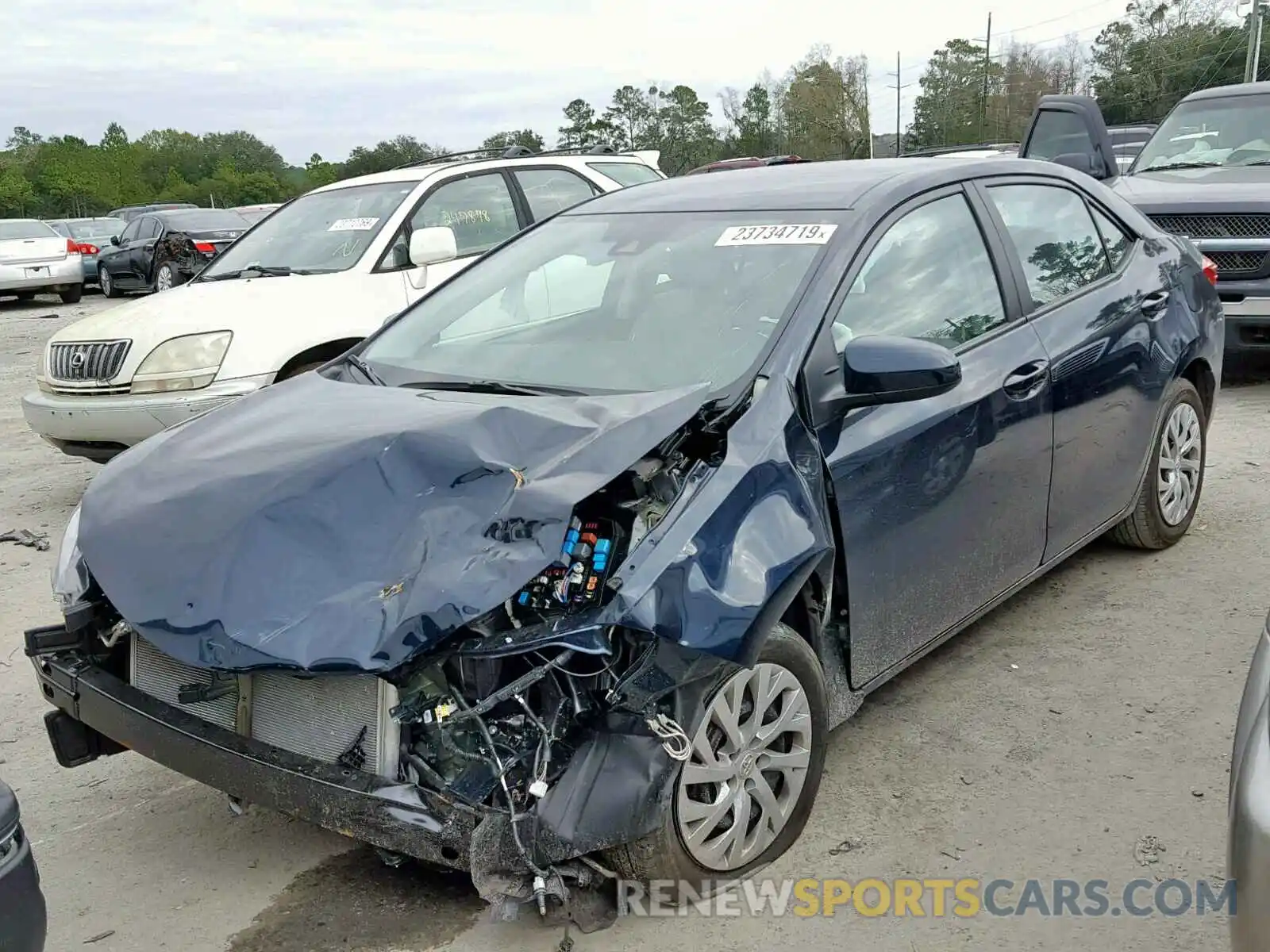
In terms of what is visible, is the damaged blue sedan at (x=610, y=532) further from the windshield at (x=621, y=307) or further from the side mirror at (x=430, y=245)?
the side mirror at (x=430, y=245)

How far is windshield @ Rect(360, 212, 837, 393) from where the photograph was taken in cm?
338

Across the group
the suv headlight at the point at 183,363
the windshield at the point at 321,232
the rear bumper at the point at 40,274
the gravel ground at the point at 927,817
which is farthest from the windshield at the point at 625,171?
the rear bumper at the point at 40,274

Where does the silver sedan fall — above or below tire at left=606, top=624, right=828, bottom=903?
above

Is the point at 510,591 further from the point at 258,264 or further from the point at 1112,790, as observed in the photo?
the point at 258,264

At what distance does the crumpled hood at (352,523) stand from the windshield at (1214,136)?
8.00 meters

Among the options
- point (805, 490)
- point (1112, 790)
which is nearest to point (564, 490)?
point (805, 490)

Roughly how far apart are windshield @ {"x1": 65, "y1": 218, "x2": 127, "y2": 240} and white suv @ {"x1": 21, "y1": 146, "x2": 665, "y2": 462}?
64.0 ft

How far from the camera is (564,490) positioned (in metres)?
2.72

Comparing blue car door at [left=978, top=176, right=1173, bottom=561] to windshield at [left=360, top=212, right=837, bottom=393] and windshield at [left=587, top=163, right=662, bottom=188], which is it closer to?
windshield at [left=360, top=212, right=837, bottom=393]

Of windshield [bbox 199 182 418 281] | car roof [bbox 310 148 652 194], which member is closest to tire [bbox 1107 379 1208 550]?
windshield [bbox 199 182 418 281]

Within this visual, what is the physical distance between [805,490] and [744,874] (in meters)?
0.96

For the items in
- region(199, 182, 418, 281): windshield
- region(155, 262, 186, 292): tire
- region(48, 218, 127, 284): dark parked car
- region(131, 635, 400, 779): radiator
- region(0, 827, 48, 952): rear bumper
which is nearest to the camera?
region(0, 827, 48, 952): rear bumper

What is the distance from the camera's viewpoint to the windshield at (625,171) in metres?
8.26

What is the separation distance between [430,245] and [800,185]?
2694 millimetres
